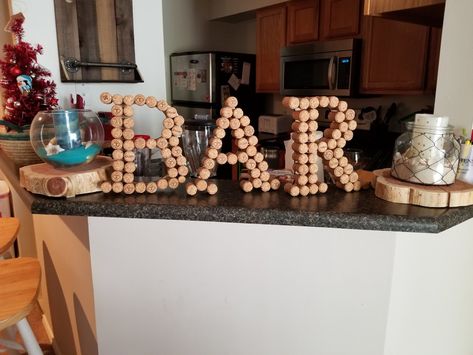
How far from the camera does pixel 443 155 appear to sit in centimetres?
98

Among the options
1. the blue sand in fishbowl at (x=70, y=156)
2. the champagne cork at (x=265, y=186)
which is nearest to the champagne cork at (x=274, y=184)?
the champagne cork at (x=265, y=186)

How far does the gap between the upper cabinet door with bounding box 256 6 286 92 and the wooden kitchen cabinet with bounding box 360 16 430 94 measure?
2.98ft

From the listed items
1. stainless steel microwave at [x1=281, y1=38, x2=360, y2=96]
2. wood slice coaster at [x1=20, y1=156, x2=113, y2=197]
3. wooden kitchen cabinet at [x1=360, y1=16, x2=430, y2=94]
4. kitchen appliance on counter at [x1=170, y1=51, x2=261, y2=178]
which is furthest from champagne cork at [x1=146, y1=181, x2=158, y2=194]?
kitchen appliance on counter at [x1=170, y1=51, x2=261, y2=178]

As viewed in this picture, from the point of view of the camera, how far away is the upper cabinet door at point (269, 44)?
3.43 meters

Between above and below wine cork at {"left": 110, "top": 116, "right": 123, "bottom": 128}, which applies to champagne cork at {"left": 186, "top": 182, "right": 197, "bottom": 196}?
below

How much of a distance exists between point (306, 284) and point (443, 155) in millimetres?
493

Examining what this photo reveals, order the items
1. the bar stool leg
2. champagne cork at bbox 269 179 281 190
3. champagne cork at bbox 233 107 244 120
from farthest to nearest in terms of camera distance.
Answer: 1. the bar stool leg
2. champagne cork at bbox 269 179 281 190
3. champagne cork at bbox 233 107 244 120

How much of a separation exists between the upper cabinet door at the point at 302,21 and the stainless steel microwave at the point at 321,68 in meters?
0.17

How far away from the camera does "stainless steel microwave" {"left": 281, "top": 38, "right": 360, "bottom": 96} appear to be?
280 centimetres

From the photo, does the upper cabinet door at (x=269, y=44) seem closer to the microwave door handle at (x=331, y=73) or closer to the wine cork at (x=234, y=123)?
the microwave door handle at (x=331, y=73)

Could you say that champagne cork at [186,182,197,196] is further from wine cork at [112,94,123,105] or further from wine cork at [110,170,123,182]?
wine cork at [112,94,123,105]

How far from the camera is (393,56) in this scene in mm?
2631

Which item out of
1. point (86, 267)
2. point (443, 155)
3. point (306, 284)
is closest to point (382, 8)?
point (443, 155)

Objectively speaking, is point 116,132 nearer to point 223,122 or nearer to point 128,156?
point 128,156
